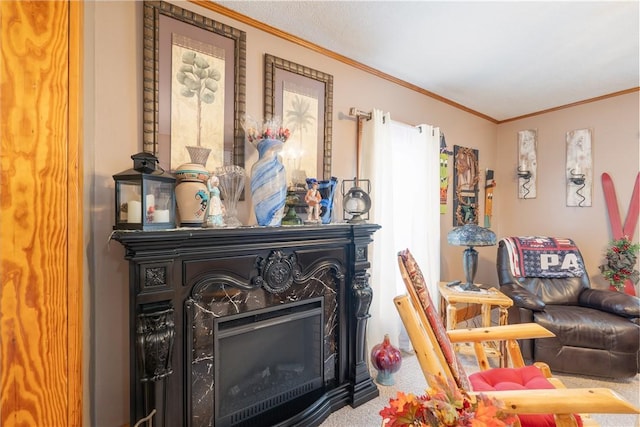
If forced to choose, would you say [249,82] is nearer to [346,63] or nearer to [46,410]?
[346,63]

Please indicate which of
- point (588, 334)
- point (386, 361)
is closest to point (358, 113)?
point (386, 361)

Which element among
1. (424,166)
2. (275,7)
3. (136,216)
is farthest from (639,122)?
(136,216)

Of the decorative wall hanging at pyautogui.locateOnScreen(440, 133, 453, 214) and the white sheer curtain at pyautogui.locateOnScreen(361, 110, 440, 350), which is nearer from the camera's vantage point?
the white sheer curtain at pyautogui.locateOnScreen(361, 110, 440, 350)

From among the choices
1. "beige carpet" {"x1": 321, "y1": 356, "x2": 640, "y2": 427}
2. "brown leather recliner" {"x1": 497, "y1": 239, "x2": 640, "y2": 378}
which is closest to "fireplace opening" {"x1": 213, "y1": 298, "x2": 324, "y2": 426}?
"beige carpet" {"x1": 321, "y1": 356, "x2": 640, "y2": 427}

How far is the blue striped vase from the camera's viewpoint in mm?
1681

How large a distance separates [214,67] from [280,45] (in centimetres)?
53

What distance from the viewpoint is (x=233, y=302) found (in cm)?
→ 160

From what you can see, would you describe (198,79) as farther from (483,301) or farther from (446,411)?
(483,301)

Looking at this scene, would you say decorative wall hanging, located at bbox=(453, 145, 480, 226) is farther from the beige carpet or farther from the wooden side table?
the beige carpet

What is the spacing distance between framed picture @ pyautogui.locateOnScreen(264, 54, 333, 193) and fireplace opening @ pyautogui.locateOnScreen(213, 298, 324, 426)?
866 mm

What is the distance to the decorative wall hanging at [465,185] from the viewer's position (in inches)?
133

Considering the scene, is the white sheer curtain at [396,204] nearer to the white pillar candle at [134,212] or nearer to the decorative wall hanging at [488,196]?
the decorative wall hanging at [488,196]

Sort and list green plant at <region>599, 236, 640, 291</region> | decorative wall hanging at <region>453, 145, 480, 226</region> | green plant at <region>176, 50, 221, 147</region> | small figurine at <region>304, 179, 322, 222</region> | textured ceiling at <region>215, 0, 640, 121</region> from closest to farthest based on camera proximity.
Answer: green plant at <region>176, 50, 221, 147</region> → textured ceiling at <region>215, 0, 640, 121</region> → small figurine at <region>304, 179, 322, 222</region> → green plant at <region>599, 236, 640, 291</region> → decorative wall hanging at <region>453, 145, 480, 226</region>

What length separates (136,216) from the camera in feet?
4.19
